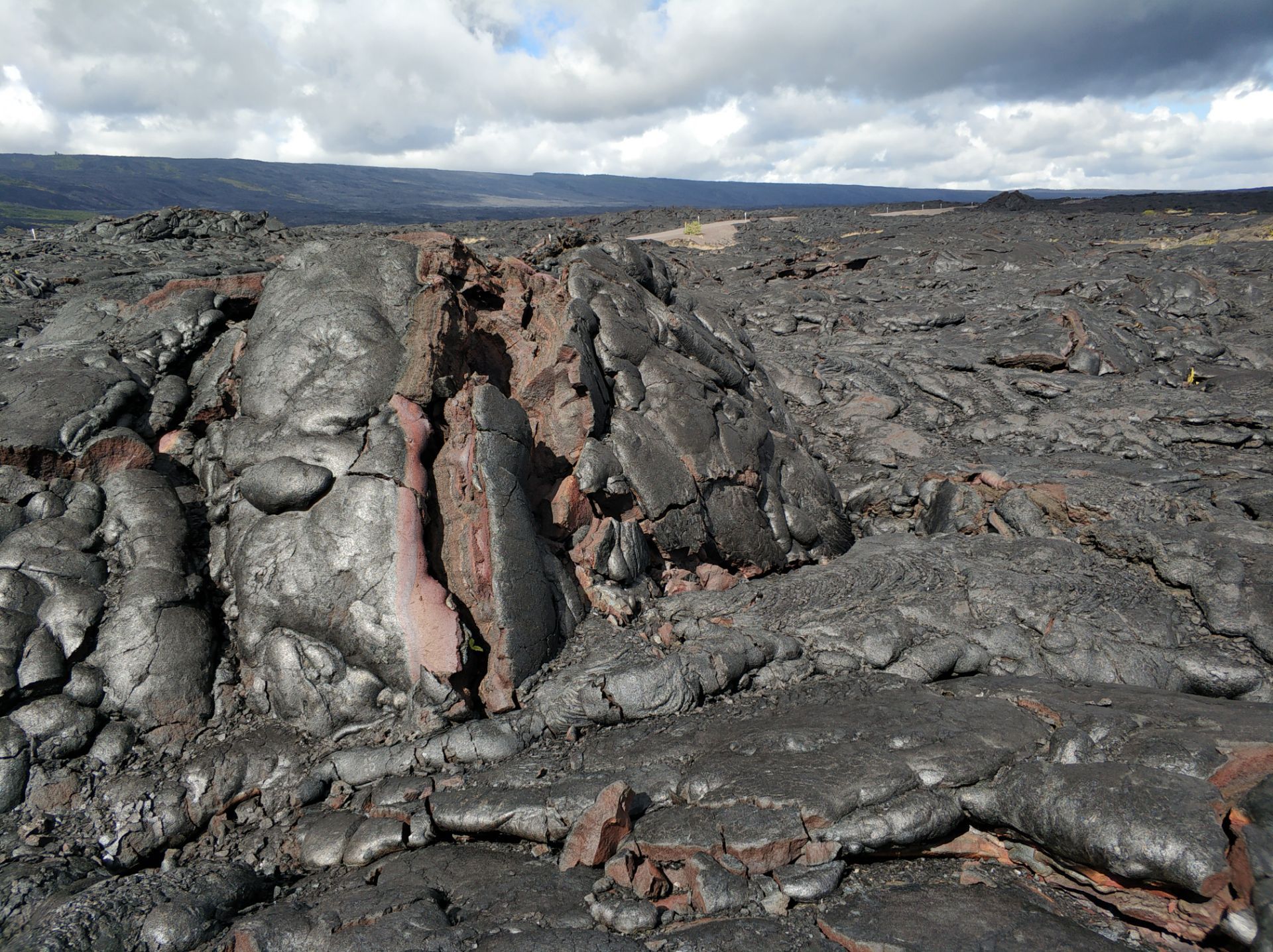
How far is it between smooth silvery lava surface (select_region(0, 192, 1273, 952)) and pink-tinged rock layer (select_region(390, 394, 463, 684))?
0.11 ft

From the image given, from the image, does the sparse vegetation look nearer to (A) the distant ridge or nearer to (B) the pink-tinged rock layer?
(A) the distant ridge

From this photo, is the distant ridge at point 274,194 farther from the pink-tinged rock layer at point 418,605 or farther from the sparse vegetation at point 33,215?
the pink-tinged rock layer at point 418,605

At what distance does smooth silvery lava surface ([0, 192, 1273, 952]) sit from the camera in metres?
4.19

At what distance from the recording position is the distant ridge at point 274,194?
8225 cm

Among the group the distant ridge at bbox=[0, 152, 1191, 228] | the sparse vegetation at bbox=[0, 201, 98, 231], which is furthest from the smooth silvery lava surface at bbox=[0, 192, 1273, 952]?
the distant ridge at bbox=[0, 152, 1191, 228]

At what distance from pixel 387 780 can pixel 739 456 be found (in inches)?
228

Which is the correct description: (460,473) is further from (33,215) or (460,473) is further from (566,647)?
(33,215)

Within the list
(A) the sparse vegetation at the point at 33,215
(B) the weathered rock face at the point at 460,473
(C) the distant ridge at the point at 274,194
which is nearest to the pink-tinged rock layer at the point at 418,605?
(B) the weathered rock face at the point at 460,473

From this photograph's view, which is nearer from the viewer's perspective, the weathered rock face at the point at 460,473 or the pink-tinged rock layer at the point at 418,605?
the pink-tinged rock layer at the point at 418,605

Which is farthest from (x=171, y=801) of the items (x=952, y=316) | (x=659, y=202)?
(x=659, y=202)

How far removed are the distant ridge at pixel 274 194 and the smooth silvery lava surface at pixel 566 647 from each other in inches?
2621

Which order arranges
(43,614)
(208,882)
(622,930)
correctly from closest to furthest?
(622,930) < (208,882) < (43,614)

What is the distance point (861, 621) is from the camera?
7.24m

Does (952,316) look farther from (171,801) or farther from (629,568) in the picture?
(171,801)
